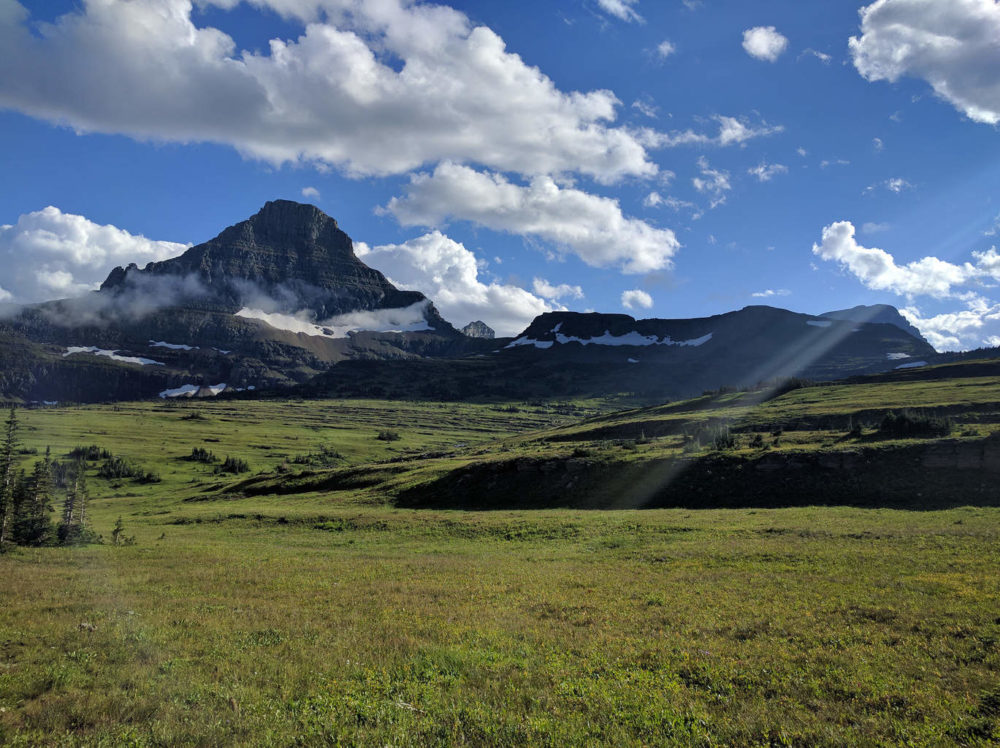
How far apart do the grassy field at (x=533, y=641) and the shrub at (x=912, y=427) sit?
753 inches

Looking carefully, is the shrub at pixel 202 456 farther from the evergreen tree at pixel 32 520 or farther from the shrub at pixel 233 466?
the evergreen tree at pixel 32 520

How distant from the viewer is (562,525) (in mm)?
42625

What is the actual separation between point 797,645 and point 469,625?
32.1ft

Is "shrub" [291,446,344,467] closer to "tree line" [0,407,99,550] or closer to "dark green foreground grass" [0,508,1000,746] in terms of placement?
"tree line" [0,407,99,550]

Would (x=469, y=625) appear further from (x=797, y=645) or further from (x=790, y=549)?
(x=790, y=549)

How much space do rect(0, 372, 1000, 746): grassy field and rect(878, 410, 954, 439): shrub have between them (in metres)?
19.1

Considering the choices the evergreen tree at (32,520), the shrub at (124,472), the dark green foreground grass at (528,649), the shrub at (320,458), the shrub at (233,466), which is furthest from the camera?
the shrub at (320,458)

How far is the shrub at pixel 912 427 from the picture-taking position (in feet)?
172

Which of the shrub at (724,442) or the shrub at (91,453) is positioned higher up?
the shrub at (724,442)

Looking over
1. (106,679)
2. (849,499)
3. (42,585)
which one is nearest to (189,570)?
(42,585)

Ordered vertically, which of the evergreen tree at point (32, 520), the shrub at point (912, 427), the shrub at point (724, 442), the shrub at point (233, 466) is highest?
the shrub at point (912, 427)

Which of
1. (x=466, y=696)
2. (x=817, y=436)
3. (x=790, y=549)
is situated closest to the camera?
(x=466, y=696)

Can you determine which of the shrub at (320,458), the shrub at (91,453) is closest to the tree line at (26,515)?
the shrub at (320,458)

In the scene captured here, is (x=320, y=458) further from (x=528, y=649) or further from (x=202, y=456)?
(x=528, y=649)
